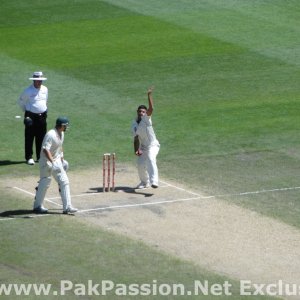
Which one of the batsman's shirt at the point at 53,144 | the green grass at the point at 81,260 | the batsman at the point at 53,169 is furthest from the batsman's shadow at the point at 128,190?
the green grass at the point at 81,260

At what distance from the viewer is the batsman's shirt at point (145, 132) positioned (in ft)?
91.1

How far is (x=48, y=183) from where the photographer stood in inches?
1005

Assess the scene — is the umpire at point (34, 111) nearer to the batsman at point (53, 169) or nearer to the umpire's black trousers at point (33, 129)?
the umpire's black trousers at point (33, 129)

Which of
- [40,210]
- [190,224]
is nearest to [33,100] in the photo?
[40,210]

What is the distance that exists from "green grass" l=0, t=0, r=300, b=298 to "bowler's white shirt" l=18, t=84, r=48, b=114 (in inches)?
49.9

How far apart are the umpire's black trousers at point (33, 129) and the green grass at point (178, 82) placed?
57 centimetres

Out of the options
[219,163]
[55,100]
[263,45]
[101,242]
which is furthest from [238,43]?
[101,242]

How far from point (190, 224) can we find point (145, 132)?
3438mm

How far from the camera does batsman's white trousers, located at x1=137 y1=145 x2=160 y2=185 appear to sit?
90.5 feet

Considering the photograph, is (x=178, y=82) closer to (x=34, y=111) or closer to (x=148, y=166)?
(x=34, y=111)

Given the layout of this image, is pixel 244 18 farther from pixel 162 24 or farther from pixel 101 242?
pixel 101 242

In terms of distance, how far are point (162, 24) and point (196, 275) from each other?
73.5ft

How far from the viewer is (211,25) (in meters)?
43.1

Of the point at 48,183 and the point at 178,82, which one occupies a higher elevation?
the point at 178,82
